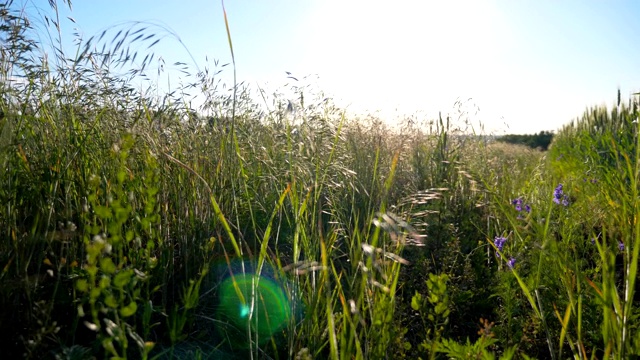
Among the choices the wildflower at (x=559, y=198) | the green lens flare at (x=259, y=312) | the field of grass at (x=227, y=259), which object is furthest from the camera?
the wildflower at (x=559, y=198)

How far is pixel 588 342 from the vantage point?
6.24 feet

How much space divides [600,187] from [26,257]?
11.0 ft

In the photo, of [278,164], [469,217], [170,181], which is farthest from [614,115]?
[170,181]

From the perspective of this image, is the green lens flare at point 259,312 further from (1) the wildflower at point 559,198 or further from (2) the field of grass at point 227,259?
(1) the wildflower at point 559,198

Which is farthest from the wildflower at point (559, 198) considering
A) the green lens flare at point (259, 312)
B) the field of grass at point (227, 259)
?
Answer: the green lens flare at point (259, 312)

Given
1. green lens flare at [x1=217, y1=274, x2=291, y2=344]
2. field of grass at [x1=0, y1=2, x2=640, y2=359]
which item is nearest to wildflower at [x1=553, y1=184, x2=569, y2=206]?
Result: field of grass at [x1=0, y1=2, x2=640, y2=359]

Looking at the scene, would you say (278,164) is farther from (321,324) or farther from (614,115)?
(614,115)

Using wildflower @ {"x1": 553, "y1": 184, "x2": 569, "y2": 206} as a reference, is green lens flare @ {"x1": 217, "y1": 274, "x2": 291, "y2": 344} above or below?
below

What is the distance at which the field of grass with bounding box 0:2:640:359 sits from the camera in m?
1.41

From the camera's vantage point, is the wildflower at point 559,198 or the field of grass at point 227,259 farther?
the wildflower at point 559,198

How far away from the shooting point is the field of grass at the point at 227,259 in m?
1.41

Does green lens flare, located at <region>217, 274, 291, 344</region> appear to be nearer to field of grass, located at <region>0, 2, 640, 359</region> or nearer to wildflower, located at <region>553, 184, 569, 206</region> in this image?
field of grass, located at <region>0, 2, 640, 359</region>

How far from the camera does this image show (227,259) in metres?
1.49

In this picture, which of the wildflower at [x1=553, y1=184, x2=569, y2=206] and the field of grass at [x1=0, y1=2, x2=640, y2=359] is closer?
the field of grass at [x1=0, y1=2, x2=640, y2=359]
